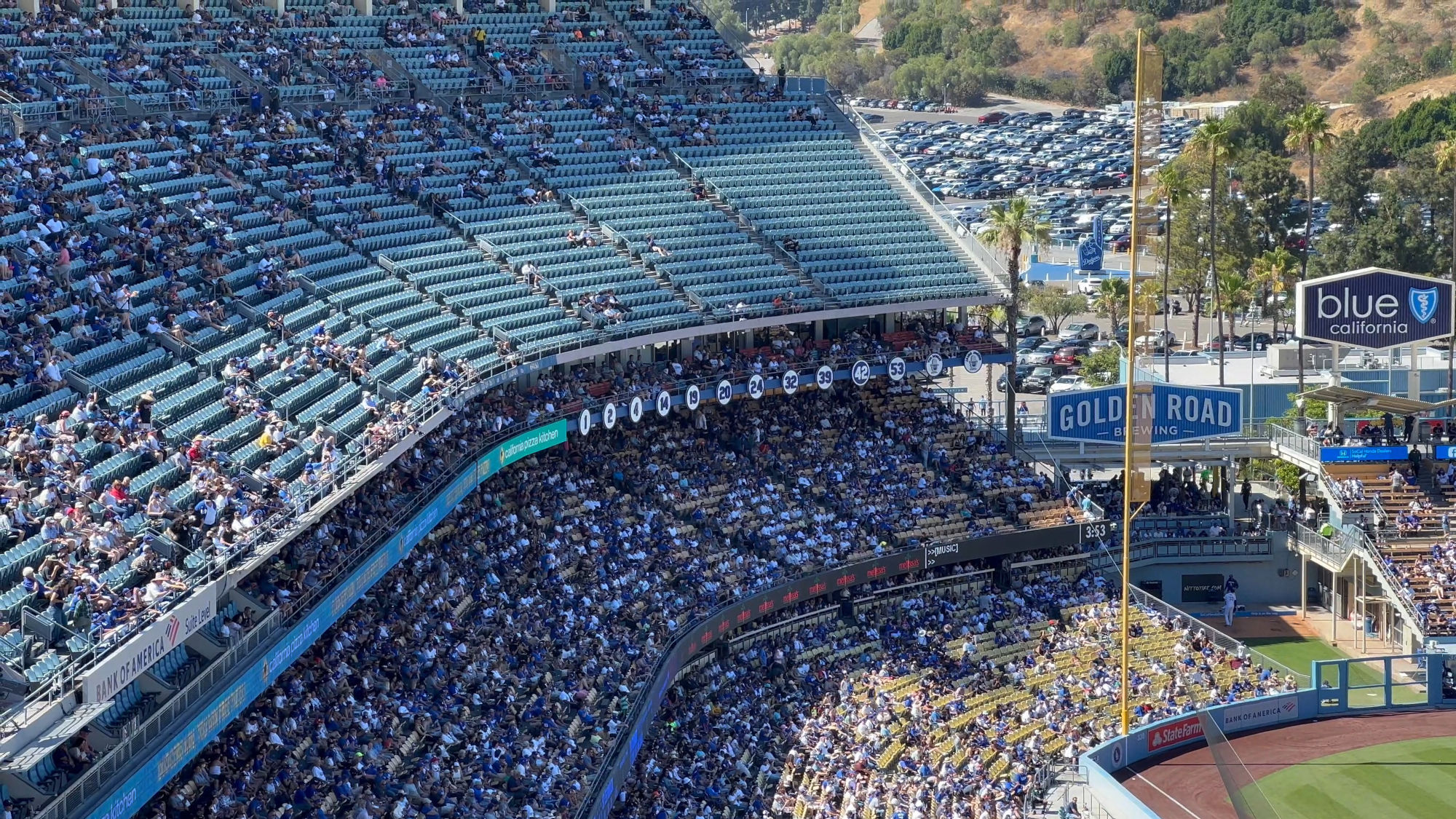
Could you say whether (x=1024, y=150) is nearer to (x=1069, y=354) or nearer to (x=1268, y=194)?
(x=1268, y=194)

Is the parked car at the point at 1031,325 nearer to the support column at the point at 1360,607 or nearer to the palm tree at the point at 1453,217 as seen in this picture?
the palm tree at the point at 1453,217

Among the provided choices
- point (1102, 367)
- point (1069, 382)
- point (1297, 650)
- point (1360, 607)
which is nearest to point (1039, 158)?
point (1102, 367)

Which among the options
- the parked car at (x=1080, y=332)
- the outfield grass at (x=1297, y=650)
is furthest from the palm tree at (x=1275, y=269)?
the outfield grass at (x=1297, y=650)

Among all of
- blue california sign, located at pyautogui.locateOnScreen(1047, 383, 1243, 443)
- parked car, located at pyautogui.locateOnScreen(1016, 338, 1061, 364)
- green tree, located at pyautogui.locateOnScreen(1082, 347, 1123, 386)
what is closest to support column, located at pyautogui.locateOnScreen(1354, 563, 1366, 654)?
blue california sign, located at pyautogui.locateOnScreen(1047, 383, 1243, 443)

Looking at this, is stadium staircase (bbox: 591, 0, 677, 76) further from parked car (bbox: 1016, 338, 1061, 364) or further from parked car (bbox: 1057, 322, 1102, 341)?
parked car (bbox: 1057, 322, 1102, 341)

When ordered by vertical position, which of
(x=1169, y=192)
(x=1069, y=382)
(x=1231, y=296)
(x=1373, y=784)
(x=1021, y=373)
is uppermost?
(x=1169, y=192)

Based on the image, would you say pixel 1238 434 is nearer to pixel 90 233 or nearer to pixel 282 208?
pixel 282 208
